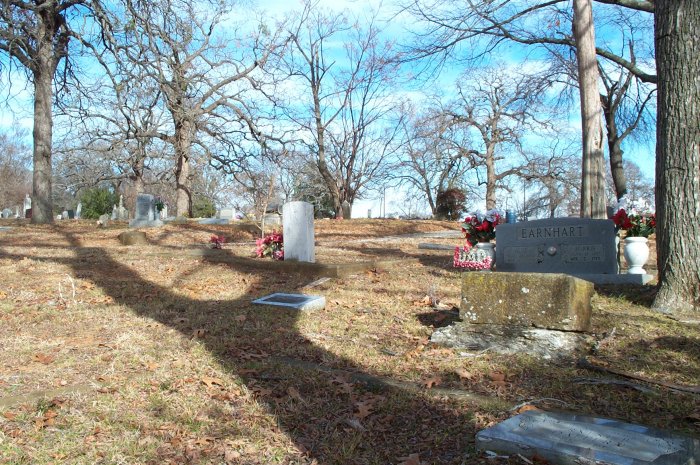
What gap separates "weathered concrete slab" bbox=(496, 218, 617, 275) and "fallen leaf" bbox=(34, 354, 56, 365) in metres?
6.49

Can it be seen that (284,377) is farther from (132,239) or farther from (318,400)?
(132,239)

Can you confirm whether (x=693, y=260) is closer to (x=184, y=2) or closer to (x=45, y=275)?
(x=45, y=275)

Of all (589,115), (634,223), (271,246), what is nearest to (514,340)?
(634,223)

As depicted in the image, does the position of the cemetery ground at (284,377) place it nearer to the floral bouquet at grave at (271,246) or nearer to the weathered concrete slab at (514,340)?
the weathered concrete slab at (514,340)

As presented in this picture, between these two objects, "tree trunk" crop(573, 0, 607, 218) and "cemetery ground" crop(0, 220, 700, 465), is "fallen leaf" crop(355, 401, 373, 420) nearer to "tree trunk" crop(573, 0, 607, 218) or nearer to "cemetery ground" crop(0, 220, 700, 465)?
"cemetery ground" crop(0, 220, 700, 465)

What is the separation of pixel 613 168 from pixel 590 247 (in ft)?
61.1

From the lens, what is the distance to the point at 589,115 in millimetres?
10508

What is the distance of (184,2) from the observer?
458 inches

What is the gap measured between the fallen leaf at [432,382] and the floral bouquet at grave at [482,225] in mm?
5738

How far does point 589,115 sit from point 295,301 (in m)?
6.81

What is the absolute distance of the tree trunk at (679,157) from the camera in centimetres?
600

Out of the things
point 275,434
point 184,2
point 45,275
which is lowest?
point 275,434

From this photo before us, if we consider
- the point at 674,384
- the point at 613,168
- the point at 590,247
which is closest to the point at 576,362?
the point at 674,384

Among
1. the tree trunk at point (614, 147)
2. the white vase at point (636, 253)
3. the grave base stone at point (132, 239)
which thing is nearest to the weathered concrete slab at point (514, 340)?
the white vase at point (636, 253)
